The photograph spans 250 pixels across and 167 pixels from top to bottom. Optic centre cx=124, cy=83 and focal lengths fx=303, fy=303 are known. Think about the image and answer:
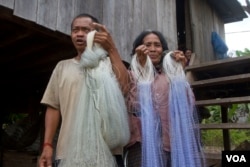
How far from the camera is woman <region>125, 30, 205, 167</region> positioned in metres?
1.66

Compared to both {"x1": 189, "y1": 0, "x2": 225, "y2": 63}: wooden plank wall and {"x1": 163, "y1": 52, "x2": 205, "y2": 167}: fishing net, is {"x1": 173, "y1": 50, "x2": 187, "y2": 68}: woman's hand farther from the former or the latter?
{"x1": 189, "y1": 0, "x2": 225, "y2": 63}: wooden plank wall

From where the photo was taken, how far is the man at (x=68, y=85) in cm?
167

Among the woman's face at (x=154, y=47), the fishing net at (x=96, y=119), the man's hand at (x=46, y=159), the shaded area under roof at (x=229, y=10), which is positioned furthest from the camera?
the shaded area under roof at (x=229, y=10)

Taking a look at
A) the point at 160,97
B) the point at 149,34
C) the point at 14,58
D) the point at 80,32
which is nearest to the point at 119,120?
the point at 160,97

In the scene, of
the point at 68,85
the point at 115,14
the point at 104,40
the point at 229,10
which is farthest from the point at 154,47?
the point at 229,10

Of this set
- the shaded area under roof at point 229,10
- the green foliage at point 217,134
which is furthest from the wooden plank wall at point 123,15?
the green foliage at point 217,134

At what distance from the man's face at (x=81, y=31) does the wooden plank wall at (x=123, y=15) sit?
1.04m

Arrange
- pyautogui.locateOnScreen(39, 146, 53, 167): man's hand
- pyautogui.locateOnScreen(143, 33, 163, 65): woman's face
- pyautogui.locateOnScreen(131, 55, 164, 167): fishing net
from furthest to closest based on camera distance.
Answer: pyautogui.locateOnScreen(143, 33, 163, 65): woman's face → pyautogui.locateOnScreen(39, 146, 53, 167): man's hand → pyautogui.locateOnScreen(131, 55, 164, 167): fishing net

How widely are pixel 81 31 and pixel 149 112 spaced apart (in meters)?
0.66

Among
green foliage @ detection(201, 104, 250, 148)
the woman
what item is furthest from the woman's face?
green foliage @ detection(201, 104, 250, 148)

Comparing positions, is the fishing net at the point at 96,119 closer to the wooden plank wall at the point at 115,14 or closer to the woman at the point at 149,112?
the woman at the point at 149,112

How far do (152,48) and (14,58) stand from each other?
2739mm

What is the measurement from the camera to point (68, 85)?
1.74m

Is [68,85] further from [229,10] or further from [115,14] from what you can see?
[229,10]
